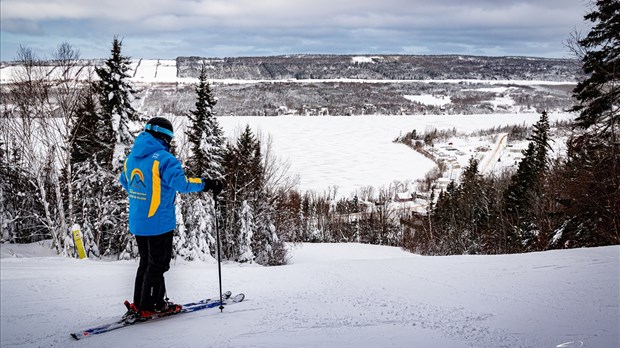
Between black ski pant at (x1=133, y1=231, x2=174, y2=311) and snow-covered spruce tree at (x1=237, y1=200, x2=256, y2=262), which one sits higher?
black ski pant at (x1=133, y1=231, x2=174, y2=311)

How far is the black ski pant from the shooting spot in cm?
394

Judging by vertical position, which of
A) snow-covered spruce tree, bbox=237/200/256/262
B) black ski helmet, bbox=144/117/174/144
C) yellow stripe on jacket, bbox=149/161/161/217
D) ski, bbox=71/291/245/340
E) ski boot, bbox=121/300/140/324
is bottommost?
snow-covered spruce tree, bbox=237/200/256/262

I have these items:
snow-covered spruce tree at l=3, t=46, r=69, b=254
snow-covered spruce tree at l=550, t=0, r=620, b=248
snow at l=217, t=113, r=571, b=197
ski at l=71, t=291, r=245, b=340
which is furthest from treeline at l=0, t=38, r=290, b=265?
snow at l=217, t=113, r=571, b=197

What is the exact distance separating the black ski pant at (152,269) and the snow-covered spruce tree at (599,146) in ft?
47.2

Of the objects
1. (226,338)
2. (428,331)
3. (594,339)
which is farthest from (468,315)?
(226,338)

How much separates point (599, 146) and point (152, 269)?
56.0 ft

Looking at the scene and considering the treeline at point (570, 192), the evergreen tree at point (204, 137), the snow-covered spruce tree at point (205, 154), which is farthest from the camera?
the evergreen tree at point (204, 137)

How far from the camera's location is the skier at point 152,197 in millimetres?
3814

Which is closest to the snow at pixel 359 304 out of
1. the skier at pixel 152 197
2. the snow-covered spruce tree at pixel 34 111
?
the skier at pixel 152 197

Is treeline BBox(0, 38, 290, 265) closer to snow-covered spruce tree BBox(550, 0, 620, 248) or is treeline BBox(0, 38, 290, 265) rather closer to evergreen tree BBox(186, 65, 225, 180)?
evergreen tree BBox(186, 65, 225, 180)

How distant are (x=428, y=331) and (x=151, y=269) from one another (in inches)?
102

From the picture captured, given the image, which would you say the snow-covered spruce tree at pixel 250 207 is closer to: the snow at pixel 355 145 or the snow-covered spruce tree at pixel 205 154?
the snow-covered spruce tree at pixel 205 154

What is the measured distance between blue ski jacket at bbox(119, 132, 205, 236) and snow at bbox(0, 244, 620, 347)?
3.17 ft

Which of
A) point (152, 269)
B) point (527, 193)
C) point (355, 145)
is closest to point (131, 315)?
point (152, 269)
